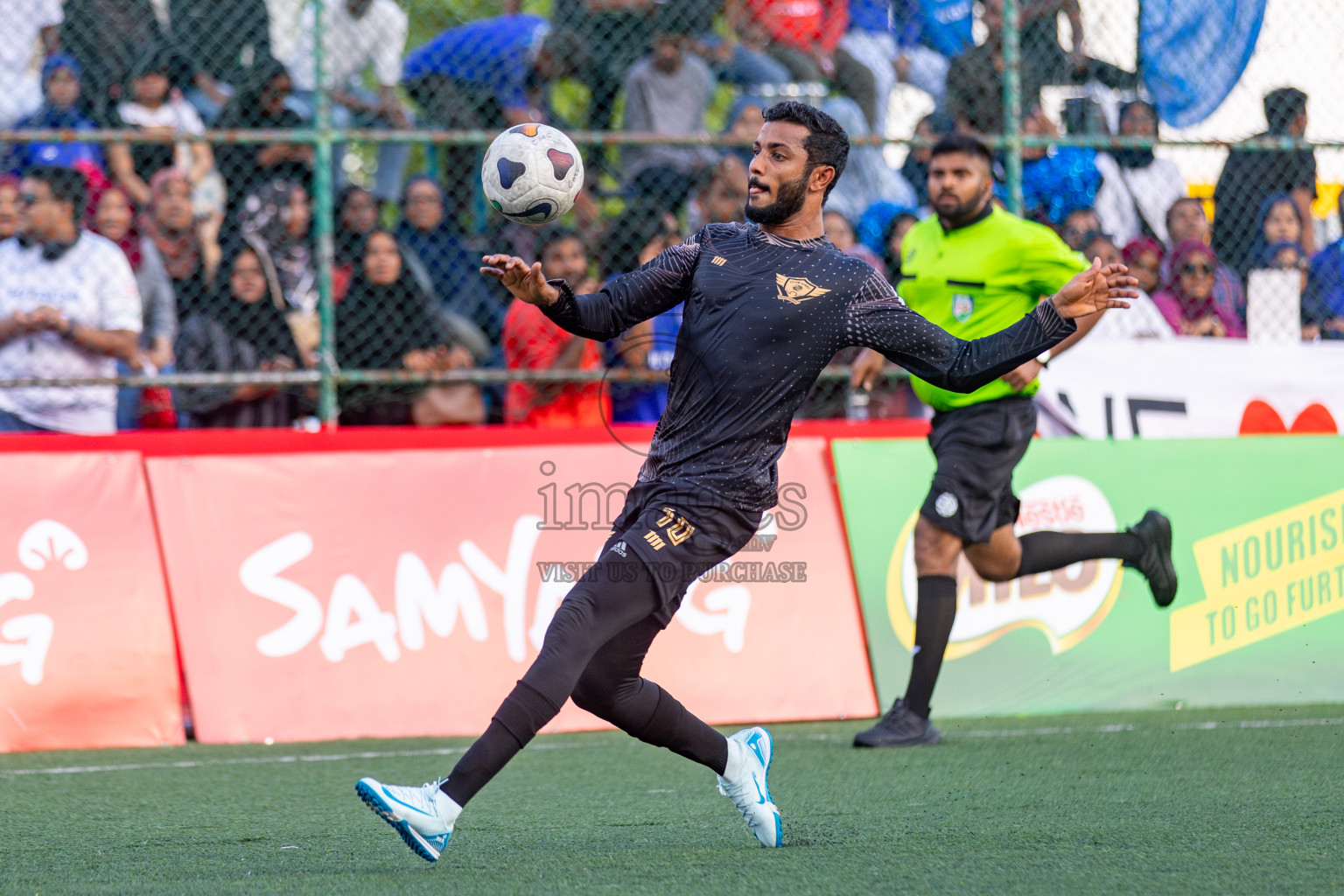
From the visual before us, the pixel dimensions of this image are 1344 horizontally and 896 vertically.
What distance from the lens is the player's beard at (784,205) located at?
4434mm

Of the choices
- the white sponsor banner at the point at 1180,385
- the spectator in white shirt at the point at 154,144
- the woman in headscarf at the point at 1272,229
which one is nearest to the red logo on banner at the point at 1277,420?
the white sponsor banner at the point at 1180,385

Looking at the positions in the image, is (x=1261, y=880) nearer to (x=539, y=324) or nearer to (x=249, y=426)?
(x=539, y=324)

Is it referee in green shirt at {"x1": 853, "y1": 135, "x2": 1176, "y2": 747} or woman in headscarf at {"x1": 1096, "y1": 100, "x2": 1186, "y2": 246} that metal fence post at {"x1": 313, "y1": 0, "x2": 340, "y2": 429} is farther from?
woman in headscarf at {"x1": 1096, "y1": 100, "x2": 1186, "y2": 246}

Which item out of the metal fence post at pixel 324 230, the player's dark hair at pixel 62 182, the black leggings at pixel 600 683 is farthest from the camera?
the player's dark hair at pixel 62 182

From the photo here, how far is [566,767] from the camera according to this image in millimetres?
6066

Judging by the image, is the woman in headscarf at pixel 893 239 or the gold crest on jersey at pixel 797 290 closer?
the gold crest on jersey at pixel 797 290

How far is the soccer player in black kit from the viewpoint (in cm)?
415

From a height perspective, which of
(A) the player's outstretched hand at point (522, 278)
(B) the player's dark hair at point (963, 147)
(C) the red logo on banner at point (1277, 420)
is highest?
(B) the player's dark hair at point (963, 147)

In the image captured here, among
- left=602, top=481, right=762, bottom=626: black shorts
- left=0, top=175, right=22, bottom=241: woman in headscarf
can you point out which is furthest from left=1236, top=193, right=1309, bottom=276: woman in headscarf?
left=0, top=175, right=22, bottom=241: woman in headscarf

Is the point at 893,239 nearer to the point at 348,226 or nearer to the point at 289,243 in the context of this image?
the point at 348,226

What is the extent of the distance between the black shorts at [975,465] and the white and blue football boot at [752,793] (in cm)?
227

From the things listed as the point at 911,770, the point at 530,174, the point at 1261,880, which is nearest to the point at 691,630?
the point at 911,770

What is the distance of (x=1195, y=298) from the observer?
870 centimetres

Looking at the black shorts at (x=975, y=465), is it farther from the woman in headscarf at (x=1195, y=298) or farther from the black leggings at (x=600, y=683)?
the woman in headscarf at (x=1195, y=298)
